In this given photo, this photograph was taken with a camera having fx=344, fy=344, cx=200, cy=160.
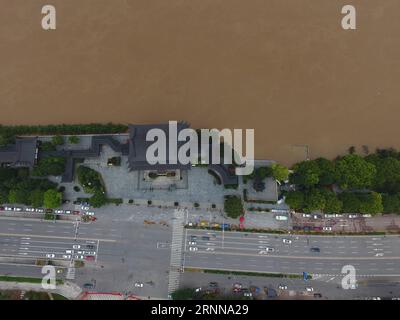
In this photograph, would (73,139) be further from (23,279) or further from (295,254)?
(295,254)

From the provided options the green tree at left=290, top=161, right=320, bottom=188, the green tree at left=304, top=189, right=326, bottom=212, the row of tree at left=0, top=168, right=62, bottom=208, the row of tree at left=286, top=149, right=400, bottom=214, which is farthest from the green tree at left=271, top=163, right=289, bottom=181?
the row of tree at left=0, top=168, right=62, bottom=208

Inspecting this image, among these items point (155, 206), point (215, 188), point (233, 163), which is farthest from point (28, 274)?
point (233, 163)

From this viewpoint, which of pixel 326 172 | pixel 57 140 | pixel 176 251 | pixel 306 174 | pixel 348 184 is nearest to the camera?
pixel 176 251

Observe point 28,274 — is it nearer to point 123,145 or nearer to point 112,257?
point 112,257

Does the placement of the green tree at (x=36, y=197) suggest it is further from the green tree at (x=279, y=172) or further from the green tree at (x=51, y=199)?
the green tree at (x=279, y=172)

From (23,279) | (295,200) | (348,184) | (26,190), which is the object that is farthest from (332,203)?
(23,279)

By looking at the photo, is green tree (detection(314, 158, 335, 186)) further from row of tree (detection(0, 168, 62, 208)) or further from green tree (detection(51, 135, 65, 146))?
green tree (detection(51, 135, 65, 146))
